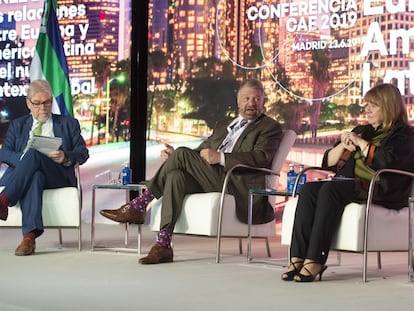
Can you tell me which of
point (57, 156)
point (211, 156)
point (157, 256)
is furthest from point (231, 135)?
point (57, 156)

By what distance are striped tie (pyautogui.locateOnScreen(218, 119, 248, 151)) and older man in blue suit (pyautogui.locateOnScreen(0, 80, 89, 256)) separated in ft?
3.00

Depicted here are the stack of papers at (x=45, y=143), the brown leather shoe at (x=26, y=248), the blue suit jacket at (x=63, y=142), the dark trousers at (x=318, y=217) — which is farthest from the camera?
the blue suit jacket at (x=63, y=142)

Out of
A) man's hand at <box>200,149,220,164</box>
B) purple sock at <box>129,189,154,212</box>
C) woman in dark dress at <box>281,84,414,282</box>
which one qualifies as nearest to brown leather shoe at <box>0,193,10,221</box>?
purple sock at <box>129,189,154,212</box>

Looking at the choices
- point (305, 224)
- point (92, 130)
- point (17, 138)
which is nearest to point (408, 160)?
point (305, 224)

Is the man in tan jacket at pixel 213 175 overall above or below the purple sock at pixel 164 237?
above

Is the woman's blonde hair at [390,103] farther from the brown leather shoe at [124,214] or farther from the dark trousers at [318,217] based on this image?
the brown leather shoe at [124,214]

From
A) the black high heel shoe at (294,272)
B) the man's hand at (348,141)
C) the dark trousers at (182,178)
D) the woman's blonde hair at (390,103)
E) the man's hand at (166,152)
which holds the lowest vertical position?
the black high heel shoe at (294,272)

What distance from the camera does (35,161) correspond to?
5969 mm

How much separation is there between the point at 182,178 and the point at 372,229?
131cm

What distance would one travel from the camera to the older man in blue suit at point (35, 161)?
19.3 feet

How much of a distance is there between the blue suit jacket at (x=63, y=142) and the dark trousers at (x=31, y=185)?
0.16m

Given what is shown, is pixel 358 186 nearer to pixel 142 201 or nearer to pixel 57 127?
pixel 142 201

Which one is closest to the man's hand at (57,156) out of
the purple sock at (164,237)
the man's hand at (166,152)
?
the man's hand at (166,152)

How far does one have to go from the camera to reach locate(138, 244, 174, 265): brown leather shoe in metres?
5.50
